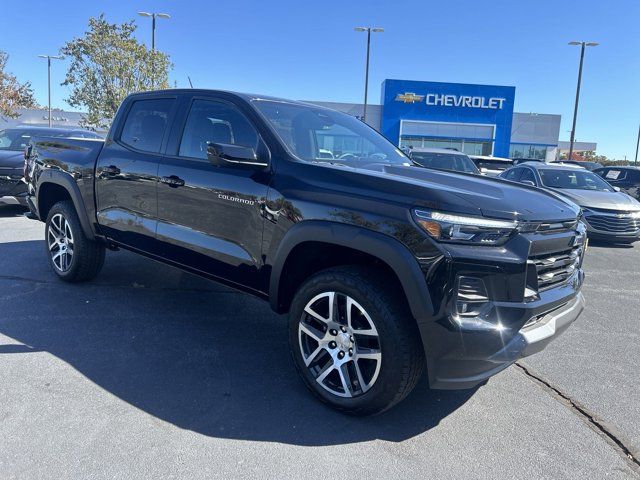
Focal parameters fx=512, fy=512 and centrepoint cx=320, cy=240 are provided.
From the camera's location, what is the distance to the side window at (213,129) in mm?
3613

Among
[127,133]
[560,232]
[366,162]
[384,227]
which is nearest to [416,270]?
[384,227]

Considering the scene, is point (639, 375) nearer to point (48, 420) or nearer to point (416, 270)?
point (416, 270)

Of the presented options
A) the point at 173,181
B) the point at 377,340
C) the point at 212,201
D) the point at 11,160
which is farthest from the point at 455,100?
the point at 377,340

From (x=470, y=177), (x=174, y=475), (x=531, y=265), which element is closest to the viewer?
(x=174, y=475)

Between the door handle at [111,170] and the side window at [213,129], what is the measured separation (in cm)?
85

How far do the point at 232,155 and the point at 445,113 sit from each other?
3805 centimetres

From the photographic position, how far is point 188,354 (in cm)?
377

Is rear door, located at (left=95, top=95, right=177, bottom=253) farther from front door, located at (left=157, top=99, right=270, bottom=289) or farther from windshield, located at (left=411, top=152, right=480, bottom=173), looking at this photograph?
windshield, located at (left=411, top=152, right=480, bottom=173)

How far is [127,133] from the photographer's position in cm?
460

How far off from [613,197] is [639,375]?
281 inches

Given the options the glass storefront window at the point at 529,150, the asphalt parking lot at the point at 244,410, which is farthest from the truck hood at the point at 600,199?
the glass storefront window at the point at 529,150

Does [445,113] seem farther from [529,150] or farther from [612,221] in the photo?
[612,221]

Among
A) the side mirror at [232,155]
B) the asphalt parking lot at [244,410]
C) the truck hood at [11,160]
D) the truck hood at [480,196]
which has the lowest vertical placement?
the asphalt parking lot at [244,410]

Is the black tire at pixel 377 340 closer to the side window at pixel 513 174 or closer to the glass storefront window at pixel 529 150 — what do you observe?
the side window at pixel 513 174
